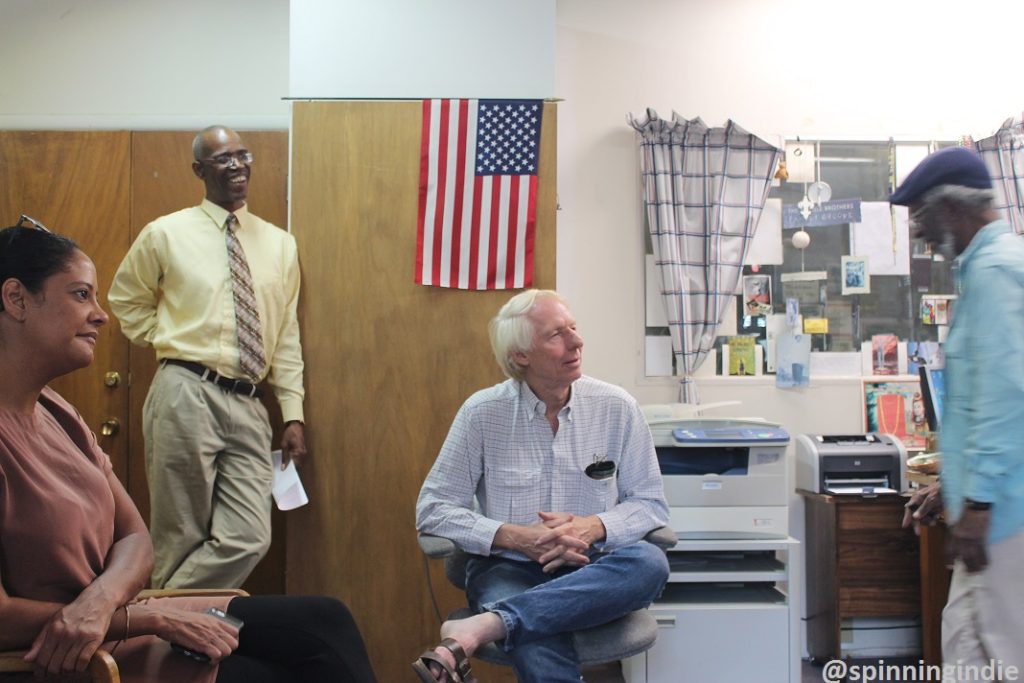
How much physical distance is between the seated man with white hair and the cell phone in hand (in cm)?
63

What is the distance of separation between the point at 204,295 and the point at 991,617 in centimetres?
248

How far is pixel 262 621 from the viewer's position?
1896 millimetres

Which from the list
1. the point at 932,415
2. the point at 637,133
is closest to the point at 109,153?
the point at 637,133

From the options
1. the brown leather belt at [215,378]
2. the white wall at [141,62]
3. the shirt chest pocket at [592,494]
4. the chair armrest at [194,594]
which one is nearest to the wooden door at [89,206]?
the white wall at [141,62]

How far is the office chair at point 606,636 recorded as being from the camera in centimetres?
215

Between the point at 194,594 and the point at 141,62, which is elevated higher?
the point at 141,62

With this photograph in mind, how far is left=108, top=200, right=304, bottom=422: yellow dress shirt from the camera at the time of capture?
3049 mm

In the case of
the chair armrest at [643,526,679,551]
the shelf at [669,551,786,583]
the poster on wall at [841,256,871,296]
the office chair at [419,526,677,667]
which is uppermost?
the poster on wall at [841,256,871,296]

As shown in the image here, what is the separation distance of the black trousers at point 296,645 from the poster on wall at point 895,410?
2830mm

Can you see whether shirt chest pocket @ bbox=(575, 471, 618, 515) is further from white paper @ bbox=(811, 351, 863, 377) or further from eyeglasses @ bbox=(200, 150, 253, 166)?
white paper @ bbox=(811, 351, 863, 377)

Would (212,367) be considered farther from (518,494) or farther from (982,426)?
(982,426)

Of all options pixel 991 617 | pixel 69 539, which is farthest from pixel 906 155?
pixel 69 539

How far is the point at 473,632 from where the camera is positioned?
2.05 metres

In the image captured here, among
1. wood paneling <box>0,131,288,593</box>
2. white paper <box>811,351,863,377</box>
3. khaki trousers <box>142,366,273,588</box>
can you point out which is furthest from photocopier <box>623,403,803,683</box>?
wood paneling <box>0,131,288,593</box>
